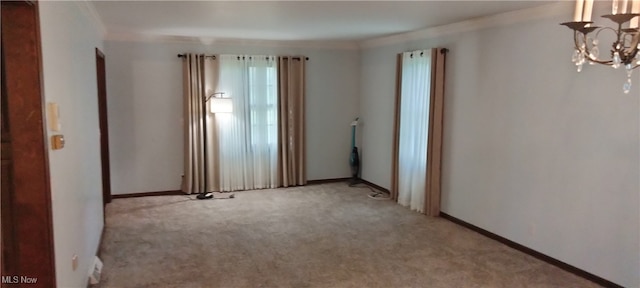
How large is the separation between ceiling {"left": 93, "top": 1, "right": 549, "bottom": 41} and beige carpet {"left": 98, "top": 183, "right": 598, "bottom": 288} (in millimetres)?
2199

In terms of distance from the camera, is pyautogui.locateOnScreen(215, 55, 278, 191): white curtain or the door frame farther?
Answer: pyautogui.locateOnScreen(215, 55, 278, 191): white curtain

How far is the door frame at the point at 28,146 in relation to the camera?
6.64 ft

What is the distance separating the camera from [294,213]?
17.6 feet

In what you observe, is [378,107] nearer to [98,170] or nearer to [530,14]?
[530,14]

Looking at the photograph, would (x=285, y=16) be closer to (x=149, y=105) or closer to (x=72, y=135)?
(x=72, y=135)

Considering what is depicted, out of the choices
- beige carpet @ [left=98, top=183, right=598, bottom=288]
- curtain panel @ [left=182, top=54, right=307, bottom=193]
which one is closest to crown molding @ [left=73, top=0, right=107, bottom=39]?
curtain panel @ [left=182, top=54, right=307, bottom=193]

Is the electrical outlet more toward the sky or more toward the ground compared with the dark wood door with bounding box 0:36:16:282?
more toward the ground

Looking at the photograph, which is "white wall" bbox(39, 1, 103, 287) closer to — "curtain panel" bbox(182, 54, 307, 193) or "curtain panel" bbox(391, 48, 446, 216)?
"curtain panel" bbox(182, 54, 307, 193)

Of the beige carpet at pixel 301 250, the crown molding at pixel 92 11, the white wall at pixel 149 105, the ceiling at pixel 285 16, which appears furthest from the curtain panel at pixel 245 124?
the crown molding at pixel 92 11

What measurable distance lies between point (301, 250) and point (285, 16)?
2.27 m

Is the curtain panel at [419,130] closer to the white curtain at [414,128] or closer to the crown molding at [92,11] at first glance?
the white curtain at [414,128]

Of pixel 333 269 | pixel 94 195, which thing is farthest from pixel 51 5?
pixel 333 269

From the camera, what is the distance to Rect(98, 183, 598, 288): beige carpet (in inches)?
137

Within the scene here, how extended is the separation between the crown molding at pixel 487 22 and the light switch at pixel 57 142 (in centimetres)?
374
